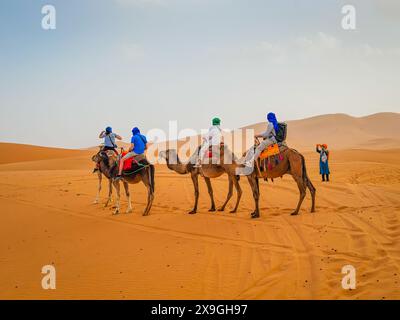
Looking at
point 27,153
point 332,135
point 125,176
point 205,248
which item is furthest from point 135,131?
point 332,135

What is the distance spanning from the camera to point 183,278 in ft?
21.4

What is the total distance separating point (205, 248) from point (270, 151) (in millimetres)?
4249

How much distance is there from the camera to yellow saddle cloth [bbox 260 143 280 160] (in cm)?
1119

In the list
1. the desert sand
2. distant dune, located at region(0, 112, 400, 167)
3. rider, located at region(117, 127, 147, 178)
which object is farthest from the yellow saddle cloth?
distant dune, located at region(0, 112, 400, 167)

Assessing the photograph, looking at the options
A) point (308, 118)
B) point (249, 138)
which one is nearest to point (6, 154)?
point (249, 138)

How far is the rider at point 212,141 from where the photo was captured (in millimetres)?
11875

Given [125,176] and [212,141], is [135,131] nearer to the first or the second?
[125,176]

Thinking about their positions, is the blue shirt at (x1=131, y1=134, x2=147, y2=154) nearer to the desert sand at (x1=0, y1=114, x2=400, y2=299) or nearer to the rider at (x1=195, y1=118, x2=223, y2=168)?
the rider at (x1=195, y1=118, x2=223, y2=168)

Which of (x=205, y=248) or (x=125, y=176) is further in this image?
(x=125, y=176)

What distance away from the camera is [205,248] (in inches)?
323

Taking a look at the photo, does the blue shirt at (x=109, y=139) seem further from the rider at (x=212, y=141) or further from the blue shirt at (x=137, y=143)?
the rider at (x=212, y=141)
